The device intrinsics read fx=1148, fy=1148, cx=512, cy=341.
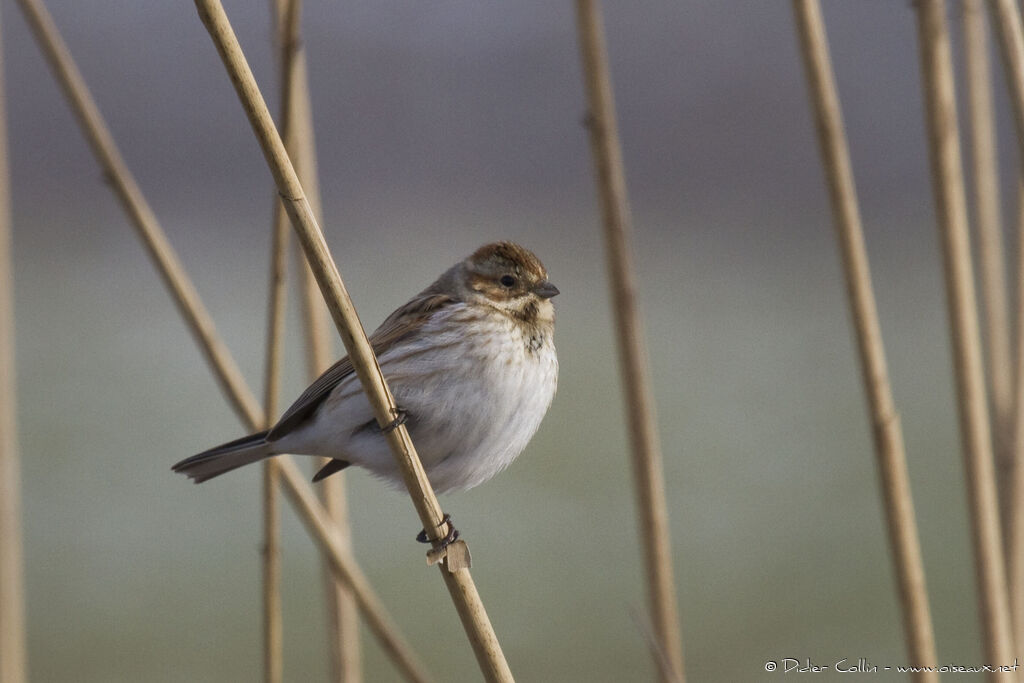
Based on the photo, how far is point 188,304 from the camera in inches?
92.0

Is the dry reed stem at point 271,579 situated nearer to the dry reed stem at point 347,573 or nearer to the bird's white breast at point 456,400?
the dry reed stem at point 347,573

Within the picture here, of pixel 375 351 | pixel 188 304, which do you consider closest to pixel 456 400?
pixel 375 351

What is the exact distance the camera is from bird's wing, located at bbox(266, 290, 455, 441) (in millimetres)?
2348

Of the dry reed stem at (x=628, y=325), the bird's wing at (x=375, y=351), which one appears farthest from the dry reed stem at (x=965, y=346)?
the bird's wing at (x=375, y=351)

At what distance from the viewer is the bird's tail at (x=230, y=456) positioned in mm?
2283

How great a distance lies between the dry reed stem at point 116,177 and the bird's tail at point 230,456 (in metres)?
0.19

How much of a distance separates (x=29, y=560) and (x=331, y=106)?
5.75m

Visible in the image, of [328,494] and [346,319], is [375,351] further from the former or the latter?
[346,319]

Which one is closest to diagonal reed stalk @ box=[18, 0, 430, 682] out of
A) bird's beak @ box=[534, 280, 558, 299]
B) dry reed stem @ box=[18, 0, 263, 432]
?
dry reed stem @ box=[18, 0, 263, 432]

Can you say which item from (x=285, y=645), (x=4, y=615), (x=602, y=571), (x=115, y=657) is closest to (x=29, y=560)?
(x=115, y=657)

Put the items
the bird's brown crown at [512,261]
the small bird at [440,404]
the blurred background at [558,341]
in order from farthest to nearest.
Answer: the blurred background at [558,341] → the bird's brown crown at [512,261] → the small bird at [440,404]

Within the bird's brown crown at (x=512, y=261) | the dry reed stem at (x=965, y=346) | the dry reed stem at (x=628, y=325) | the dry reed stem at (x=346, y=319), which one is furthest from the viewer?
the bird's brown crown at (x=512, y=261)

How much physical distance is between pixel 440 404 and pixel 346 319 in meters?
0.73

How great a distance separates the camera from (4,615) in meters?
2.71
